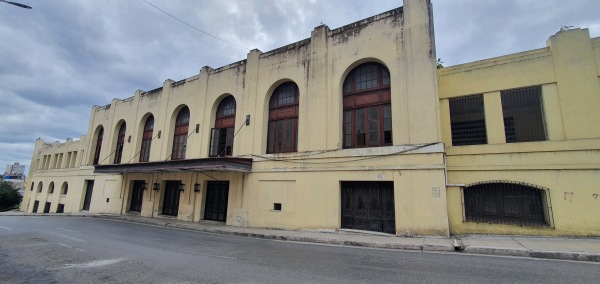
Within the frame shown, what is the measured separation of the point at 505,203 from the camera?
35.8ft

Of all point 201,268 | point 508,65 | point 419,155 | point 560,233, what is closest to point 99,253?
point 201,268

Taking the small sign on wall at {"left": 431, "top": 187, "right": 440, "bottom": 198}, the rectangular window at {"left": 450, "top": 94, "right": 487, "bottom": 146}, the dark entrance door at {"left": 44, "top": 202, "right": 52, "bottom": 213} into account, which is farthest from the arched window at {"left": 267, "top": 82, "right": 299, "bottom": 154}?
the dark entrance door at {"left": 44, "top": 202, "right": 52, "bottom": 213}

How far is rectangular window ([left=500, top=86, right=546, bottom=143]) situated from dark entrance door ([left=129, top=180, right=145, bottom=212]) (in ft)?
74.3

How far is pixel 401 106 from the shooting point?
1222cm

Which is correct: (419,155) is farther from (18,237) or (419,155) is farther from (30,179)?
(30,179)

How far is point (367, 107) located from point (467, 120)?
4.22m

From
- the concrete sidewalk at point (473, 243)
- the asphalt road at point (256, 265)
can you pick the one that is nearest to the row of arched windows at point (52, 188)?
the asphalt road at point (256, 265)

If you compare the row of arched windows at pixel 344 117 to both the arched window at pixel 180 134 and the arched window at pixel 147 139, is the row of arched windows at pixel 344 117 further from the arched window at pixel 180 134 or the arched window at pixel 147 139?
the arched window at pixel 147 139

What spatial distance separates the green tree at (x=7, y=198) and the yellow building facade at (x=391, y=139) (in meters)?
38.4

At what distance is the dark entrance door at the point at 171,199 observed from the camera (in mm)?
19142

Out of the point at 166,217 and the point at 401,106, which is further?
the point at 166,217

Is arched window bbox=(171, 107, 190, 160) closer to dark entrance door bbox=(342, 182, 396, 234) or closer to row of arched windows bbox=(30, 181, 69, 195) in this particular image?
dark entrance door bbox=(342, 182, 396, 234)

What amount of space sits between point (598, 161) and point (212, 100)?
1816 centimetres

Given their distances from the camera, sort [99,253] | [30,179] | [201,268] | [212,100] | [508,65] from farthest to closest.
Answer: [30,179]
[212,100]
[508,65]
[99,253]
[201,268]
